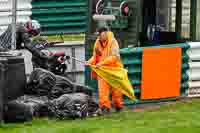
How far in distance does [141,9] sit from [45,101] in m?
3.60

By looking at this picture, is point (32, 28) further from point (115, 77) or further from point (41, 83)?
point (115, 77)

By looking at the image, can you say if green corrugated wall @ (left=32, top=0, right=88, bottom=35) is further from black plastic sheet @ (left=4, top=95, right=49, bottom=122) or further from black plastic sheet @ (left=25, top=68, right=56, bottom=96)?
black plastic sheet @ (left=4, top=95, right=49, bottom=122)

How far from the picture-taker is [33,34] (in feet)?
45.7

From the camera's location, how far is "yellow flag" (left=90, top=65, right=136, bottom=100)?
44.0 feet

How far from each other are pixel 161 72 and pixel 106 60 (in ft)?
6.34

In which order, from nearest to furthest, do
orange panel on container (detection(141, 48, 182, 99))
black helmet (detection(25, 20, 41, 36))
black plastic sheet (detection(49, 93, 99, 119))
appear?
1. black plastic sheet (detection(49, 93, 99, 119))
2. black helmet (detection(25, 20, 41, 36))
3. orange panel on container (detection(141, 48, 182, 99))

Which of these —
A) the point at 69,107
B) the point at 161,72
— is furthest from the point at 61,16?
the point at 69,107

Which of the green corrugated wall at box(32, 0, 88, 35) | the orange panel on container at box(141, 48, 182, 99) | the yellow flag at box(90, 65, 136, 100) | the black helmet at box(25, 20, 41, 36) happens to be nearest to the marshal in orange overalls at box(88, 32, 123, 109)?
the yellow flag at box(90, 65, 136, 100)

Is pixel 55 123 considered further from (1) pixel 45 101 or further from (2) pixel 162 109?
(2) pixel 162 109

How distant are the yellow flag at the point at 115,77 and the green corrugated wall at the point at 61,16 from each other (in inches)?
145

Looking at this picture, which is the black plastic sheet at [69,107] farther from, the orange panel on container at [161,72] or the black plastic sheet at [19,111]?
the orange panel on container at [161,72]

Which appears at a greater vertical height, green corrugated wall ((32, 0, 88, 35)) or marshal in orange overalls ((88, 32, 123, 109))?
green corrugated wall ((32, 0, 88, 35))

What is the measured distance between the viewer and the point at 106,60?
528 inches

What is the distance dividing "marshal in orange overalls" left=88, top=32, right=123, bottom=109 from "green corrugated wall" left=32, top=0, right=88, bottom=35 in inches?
134
